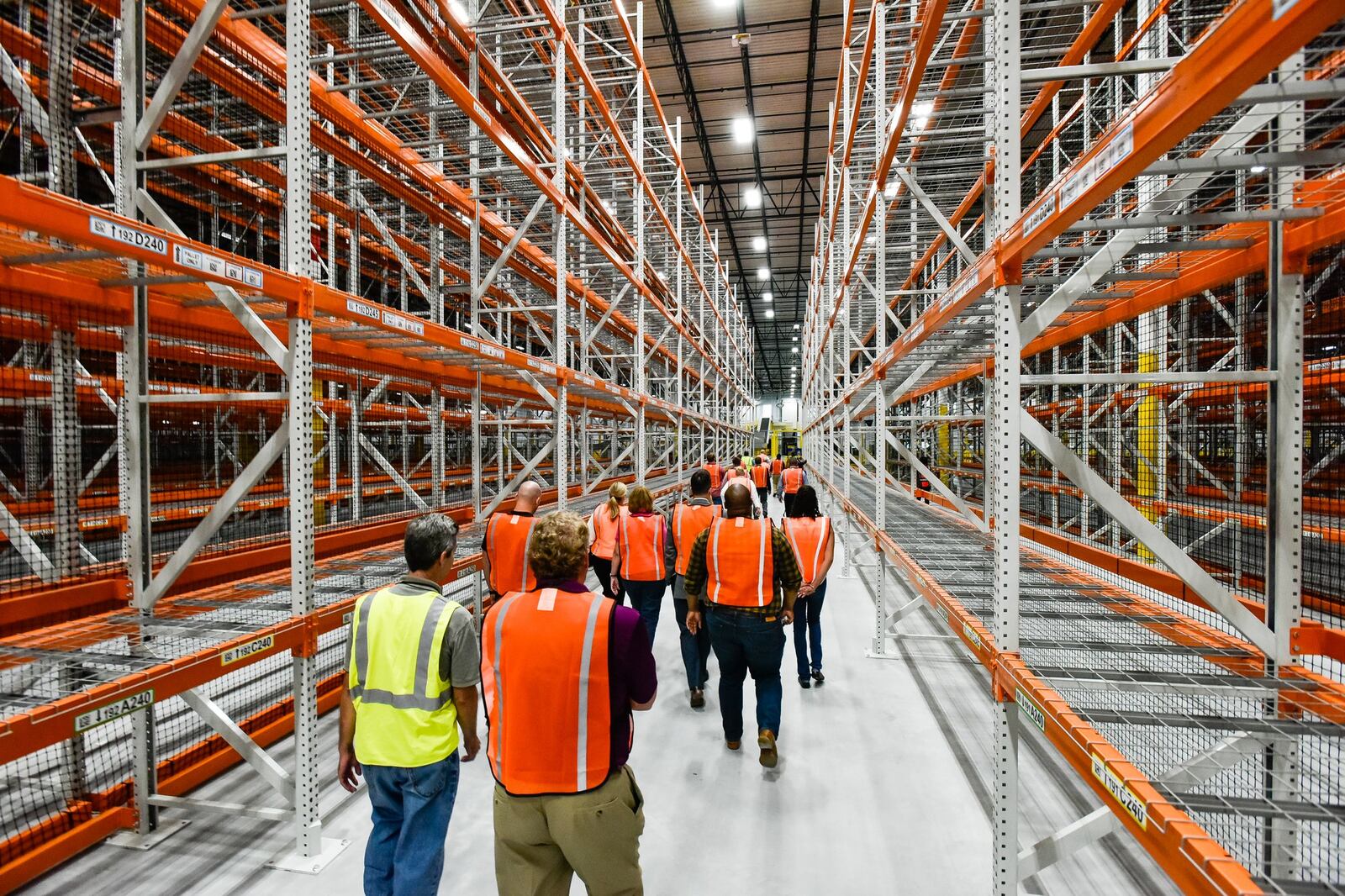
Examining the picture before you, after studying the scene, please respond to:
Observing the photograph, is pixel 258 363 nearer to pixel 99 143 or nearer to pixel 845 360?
pixel 99 143

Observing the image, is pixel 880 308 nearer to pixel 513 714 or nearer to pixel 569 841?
pixel 513 714

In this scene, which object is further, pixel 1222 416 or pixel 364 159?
pixel 1222 416

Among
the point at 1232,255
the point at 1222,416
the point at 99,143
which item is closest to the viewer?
the point at 1232,255

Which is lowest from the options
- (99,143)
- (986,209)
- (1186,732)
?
(1186,732)

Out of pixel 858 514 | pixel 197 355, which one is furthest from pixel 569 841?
pixel 858 514

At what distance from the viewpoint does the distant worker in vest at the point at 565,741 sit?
207cm

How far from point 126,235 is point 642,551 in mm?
3837

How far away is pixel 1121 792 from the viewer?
169 centimetres

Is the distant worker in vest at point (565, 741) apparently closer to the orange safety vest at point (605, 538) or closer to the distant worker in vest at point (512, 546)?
the distant worker in vest at point (512, 546)

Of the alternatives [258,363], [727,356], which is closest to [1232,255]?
[258,363]

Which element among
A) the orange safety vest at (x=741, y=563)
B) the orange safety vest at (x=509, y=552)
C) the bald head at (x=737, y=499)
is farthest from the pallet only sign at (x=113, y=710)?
the bald head at (x=737, y=499)

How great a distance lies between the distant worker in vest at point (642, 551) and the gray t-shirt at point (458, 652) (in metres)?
2.79

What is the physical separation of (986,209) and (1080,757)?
16.7 feet

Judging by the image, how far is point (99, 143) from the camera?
7.19 metres
